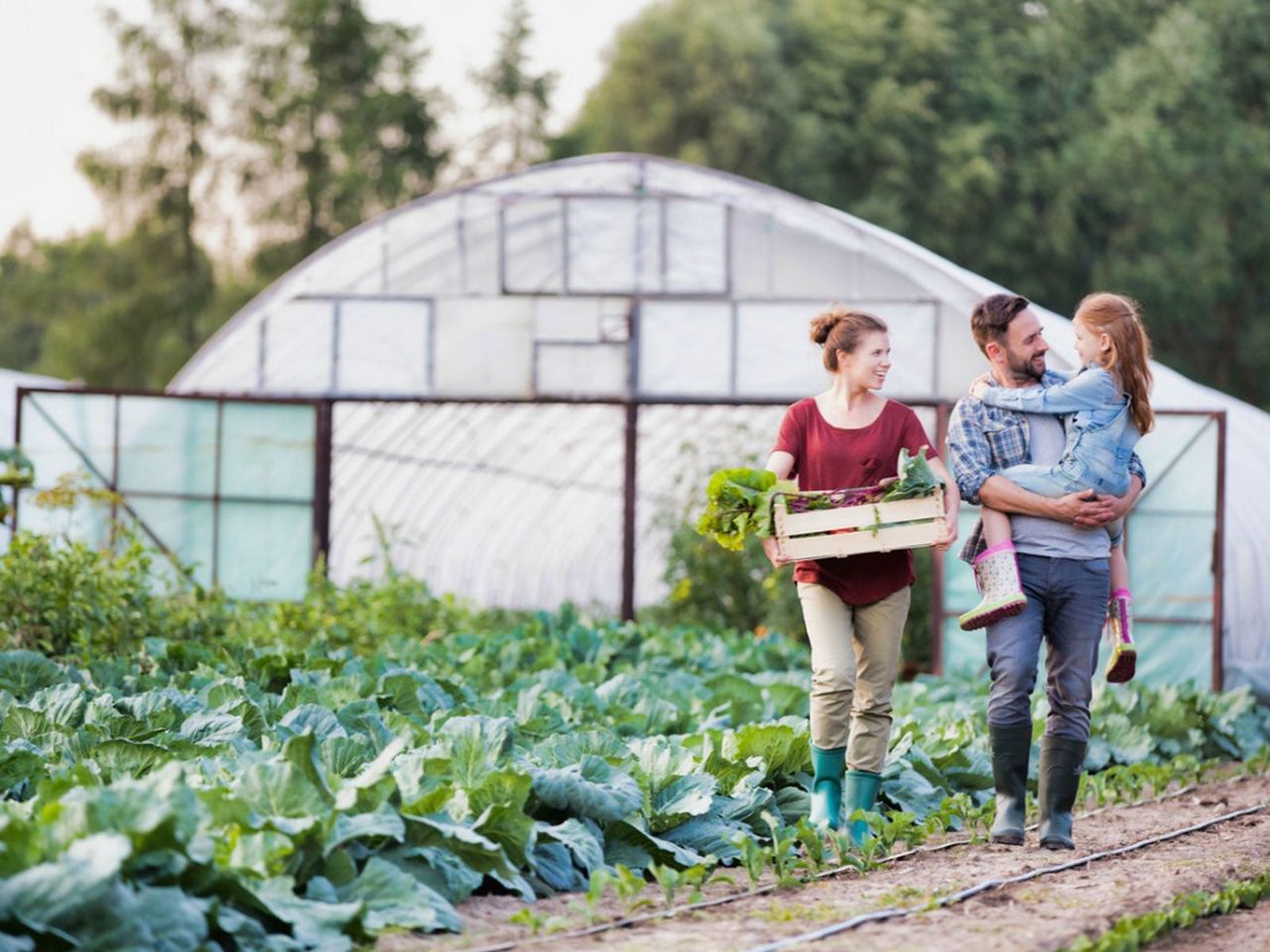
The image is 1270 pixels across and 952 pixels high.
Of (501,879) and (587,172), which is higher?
(587,172)

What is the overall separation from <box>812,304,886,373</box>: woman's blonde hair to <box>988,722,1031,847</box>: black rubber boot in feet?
3.65

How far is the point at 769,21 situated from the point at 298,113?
26.6 ft

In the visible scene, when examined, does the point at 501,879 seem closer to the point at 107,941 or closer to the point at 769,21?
the point at 107,941

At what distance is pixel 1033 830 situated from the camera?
5.43m

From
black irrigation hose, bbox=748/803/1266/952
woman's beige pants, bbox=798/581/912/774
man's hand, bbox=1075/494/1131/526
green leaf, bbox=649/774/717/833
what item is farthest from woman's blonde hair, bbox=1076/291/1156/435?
green leaf, bbox=649/774/717/833

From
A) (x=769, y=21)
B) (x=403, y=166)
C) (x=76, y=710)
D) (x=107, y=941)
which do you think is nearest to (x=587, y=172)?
(x=76, y=710)

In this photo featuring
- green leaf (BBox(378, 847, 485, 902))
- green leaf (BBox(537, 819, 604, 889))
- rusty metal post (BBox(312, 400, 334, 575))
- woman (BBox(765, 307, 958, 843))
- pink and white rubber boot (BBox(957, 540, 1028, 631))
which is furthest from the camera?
rusty metal post (BBox(312, 400, 334, 575))

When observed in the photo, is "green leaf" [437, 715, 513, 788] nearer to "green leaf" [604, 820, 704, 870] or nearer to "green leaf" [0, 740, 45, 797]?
"green leaf" [604, 820, 704, 870]

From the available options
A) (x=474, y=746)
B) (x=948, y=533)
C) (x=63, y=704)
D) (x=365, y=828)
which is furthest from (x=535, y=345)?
(x=365, y=828)

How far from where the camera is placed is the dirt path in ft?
12.5

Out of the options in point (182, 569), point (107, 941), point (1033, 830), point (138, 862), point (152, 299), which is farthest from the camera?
point (152, 299)

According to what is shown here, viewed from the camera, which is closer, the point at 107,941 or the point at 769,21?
the point at 107,941

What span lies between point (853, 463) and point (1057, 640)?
74cm

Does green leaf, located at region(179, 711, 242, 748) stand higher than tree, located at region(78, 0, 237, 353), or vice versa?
tree, located at region(78, 0, 237, 353)
